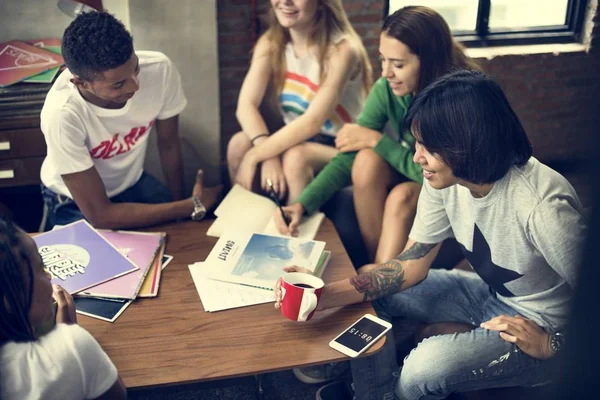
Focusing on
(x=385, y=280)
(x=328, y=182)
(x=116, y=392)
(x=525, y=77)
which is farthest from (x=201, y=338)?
(x=525, y=77)

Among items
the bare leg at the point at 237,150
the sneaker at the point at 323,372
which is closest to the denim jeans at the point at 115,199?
the bare leg at the point at 237,150

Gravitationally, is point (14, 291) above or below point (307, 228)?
above

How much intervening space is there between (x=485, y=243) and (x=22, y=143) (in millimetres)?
1814

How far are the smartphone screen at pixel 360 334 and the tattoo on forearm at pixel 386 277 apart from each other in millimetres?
113

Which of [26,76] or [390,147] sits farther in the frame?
[26,76]

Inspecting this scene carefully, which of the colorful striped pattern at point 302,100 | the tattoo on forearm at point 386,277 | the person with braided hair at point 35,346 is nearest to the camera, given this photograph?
the person with braided hair at point 35,346

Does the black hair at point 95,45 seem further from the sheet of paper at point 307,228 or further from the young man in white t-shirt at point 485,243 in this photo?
the young man in white t-shirt at point 485,243

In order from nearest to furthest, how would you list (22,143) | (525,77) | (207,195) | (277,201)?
(277,201)
(207,195)
(22,143)
(525,77)

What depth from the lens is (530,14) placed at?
3830mm

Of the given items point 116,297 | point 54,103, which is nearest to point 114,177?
point 54,103

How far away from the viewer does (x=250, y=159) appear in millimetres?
2496

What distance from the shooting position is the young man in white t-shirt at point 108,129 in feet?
6.44

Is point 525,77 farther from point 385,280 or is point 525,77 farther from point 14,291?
point 14,291

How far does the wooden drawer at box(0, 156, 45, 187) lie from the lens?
2568 mm
